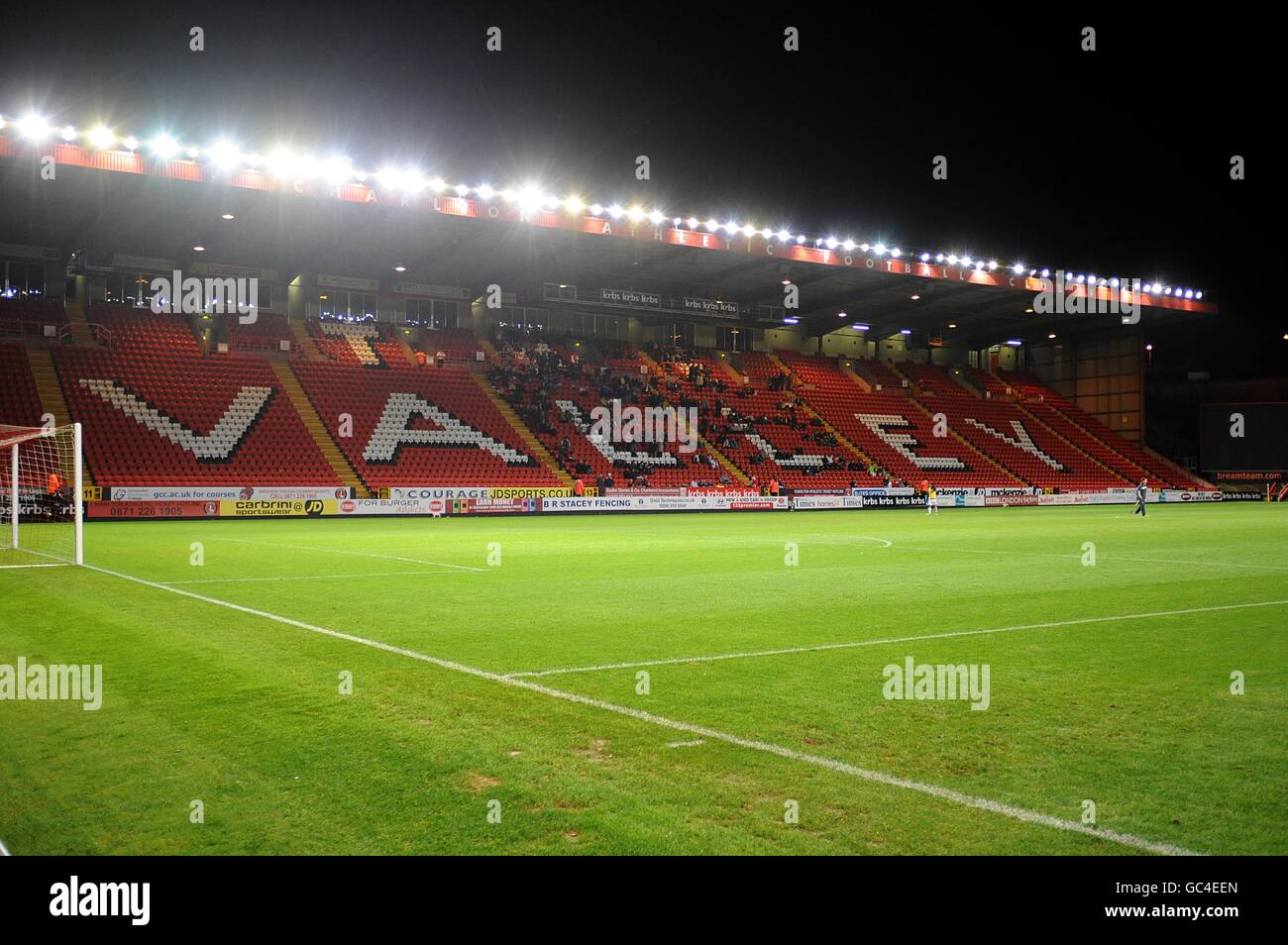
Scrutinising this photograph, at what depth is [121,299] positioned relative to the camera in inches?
1715

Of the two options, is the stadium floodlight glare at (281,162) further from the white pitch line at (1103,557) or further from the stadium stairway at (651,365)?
the white pitch line at (1103,557)

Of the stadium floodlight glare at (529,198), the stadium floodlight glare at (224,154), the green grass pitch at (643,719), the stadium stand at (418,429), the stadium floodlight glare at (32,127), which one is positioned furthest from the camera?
the stadium stand at (418,429)

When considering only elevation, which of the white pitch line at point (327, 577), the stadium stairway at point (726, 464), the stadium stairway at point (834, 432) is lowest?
the white pitch line at point (327, 577)

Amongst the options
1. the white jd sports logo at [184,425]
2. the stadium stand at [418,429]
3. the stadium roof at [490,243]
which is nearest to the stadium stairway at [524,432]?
the stadium stand at [418,429]

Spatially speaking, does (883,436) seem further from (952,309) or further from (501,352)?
(501,352)

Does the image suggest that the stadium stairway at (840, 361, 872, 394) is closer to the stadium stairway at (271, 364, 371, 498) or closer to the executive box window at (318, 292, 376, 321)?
the executive box window at (318, 292, 376, 321)

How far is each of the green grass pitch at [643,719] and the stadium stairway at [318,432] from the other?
24.3 metres

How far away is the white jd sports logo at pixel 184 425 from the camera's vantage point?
36031 mm

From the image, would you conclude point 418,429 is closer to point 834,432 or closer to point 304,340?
point 304,340

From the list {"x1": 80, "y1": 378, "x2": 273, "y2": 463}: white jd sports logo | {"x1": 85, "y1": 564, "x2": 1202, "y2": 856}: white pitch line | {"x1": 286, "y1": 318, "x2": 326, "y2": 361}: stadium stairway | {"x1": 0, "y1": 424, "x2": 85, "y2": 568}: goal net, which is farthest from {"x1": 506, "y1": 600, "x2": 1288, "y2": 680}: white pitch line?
{"x1": 286, "y1": 318, "x2": 326, "y2": 361}: stadium stairway

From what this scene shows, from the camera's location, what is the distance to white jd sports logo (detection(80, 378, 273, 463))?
36031 millimetres

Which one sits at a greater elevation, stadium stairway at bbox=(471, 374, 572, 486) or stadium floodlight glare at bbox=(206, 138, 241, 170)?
stadium floodlight glare at bbox=(206, 138, 241, 170)

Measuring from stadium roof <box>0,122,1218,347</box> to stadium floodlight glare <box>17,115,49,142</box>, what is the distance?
0.42ft

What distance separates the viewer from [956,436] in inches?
2221
